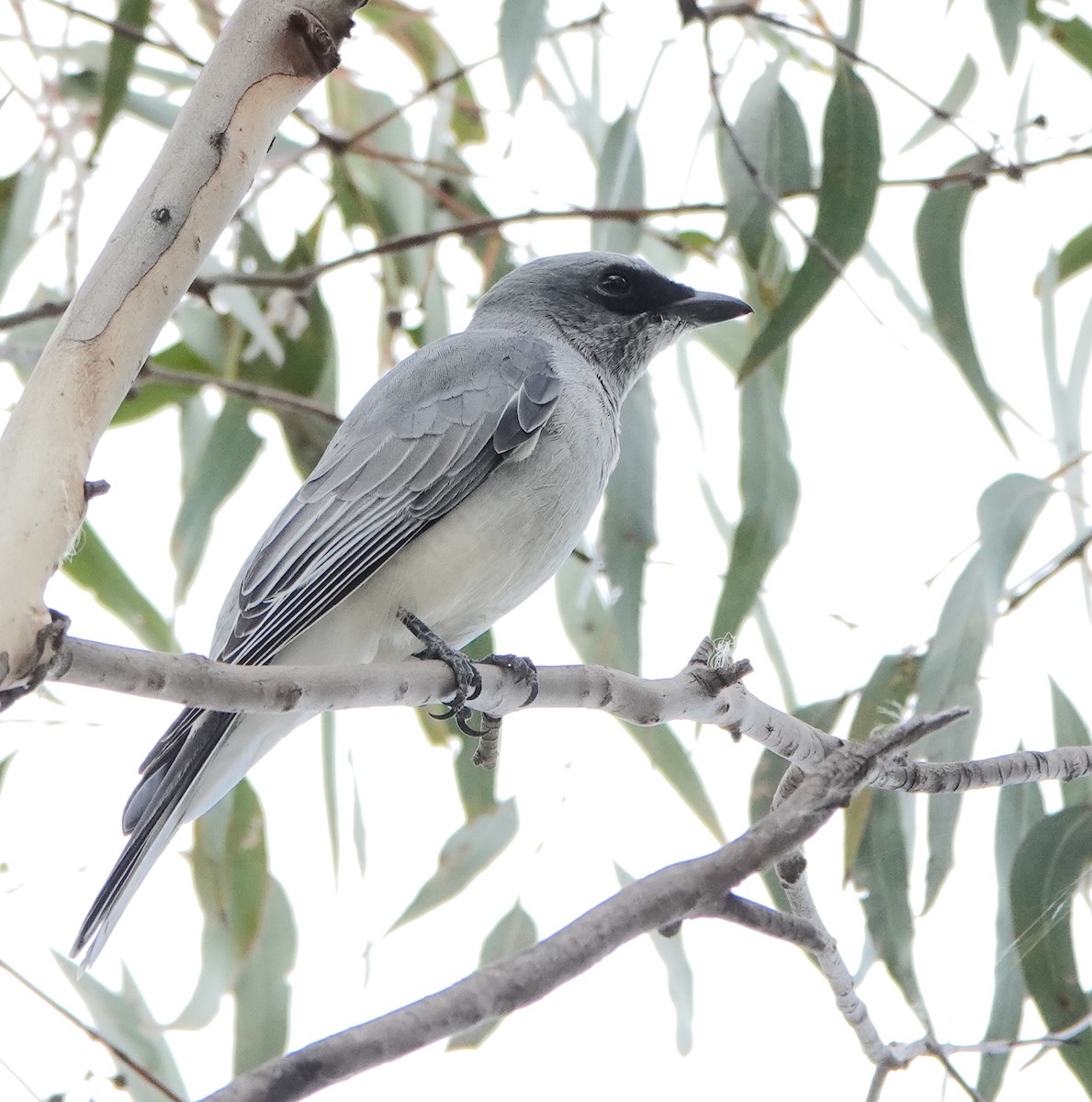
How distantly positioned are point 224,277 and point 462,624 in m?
0.92

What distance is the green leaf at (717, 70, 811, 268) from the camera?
282 centimetres

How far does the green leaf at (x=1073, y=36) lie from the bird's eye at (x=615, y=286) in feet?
3.72

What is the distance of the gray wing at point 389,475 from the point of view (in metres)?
2.33

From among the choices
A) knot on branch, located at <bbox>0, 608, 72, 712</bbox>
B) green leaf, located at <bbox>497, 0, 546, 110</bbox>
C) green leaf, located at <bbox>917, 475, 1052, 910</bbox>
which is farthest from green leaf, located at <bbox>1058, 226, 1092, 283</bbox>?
knot on branch, located at <bbox>0, 608, 72, 712</bbox>

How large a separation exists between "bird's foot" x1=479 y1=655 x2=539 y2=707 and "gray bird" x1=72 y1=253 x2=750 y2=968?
79mm

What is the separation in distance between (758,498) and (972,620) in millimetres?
514

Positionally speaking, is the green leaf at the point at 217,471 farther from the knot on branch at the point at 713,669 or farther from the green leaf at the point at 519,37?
the knot on branch at the point at 713,669

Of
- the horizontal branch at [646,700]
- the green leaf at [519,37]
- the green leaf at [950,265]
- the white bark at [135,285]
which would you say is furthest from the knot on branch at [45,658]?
the green leaf at [950,265]

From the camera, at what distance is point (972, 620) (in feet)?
8.31

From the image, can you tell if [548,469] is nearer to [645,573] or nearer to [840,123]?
[645,573]

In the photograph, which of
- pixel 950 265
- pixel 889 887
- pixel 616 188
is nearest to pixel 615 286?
pixel 616 188

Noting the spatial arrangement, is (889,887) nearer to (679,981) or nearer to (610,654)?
(679,981)

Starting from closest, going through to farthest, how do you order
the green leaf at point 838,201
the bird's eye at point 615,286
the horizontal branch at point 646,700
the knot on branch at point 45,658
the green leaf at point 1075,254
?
the knot on branch at point 45,658, the horizontal branch at point 646,700, the green leaf at point 838,201, the bird's eye at point 615,286, the green leaf at point 1075,254

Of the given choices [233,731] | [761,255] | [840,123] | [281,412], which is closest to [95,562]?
[281,412]
